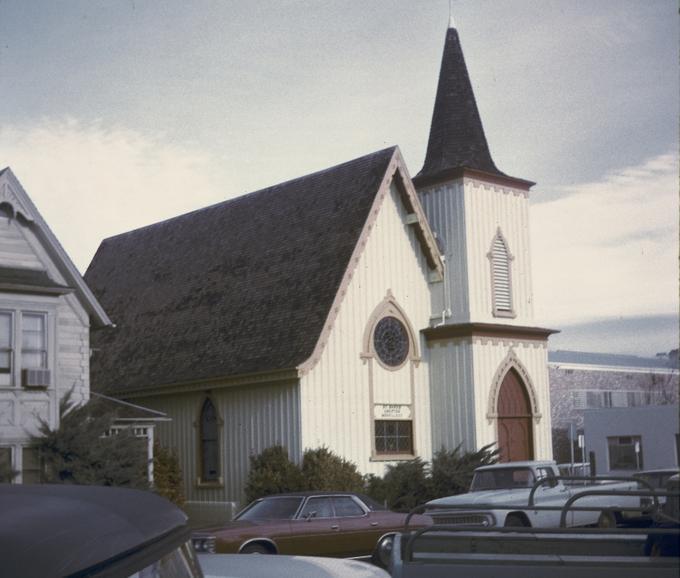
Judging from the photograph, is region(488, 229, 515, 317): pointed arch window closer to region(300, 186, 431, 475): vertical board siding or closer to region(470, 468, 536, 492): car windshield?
region(300, 186, 431, 475): vertical board siding

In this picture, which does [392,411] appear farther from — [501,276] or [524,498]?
[524,498]

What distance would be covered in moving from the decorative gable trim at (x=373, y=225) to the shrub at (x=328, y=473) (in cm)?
219

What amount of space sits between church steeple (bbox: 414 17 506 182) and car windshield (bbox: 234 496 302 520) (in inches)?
631

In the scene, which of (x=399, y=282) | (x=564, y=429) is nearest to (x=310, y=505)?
(x=399, y=282)

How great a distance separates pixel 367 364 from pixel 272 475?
447 centimetres

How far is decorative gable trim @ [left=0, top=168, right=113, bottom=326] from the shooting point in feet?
81.0

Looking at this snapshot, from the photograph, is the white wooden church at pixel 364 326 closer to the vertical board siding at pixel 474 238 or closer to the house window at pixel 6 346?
the vertical board siding at pixel 474 238

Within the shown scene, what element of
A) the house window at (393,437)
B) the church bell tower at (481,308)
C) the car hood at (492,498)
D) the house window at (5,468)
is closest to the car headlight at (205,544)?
the car hood at (492,498)

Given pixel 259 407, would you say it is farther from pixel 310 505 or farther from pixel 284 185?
pixel 310 505

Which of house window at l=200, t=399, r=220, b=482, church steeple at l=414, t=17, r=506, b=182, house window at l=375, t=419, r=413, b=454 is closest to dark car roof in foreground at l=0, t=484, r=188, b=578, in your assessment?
house window at l=375, t=419, r=413, b=454

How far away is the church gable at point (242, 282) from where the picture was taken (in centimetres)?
2847

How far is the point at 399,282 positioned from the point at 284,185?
5.99 meters

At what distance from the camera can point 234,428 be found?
29.3 metres

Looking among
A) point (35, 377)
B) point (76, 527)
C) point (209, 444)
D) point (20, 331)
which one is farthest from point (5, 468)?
point (76, 527)
